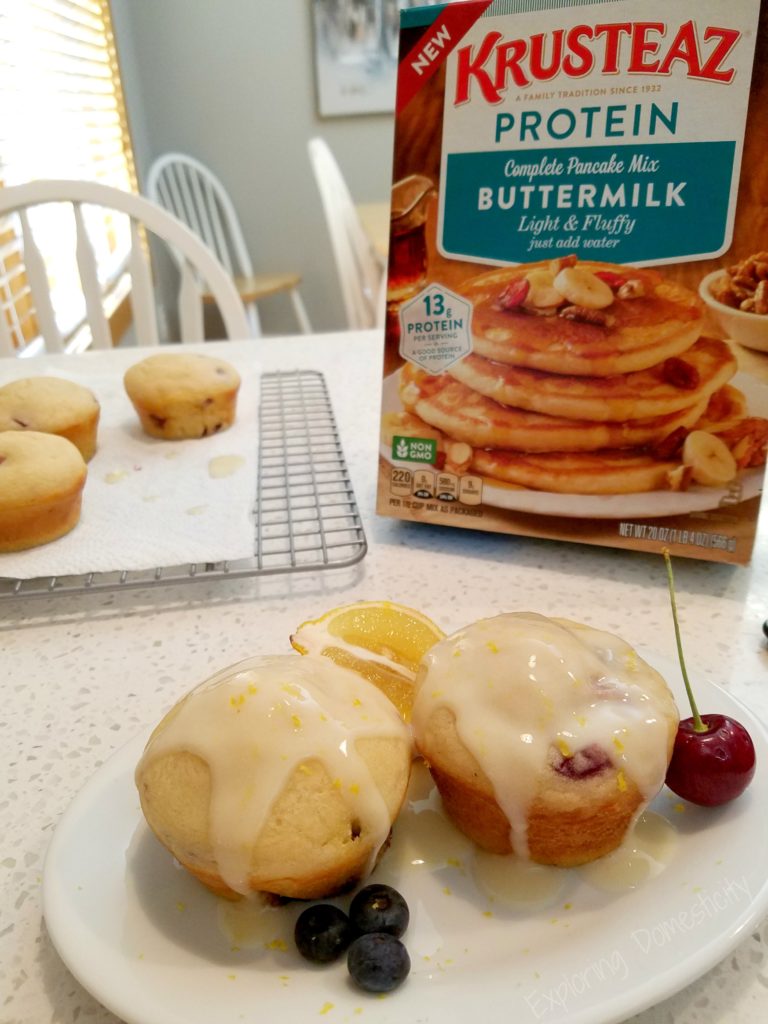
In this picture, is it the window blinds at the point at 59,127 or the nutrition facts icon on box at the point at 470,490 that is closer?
the nutrition facts icon on box at the point at 470,490

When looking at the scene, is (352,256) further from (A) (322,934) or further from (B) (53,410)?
(A) (322,934)

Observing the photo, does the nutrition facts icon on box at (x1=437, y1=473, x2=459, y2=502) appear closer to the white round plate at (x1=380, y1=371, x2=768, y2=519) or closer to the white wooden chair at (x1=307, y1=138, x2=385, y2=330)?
the white round plate at (x1=380, y1=371, x2=768, y2=519)

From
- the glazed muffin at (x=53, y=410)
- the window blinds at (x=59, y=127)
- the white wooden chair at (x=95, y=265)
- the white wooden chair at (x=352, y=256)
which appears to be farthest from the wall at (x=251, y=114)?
the glazed muffin at (x=53, y=410)

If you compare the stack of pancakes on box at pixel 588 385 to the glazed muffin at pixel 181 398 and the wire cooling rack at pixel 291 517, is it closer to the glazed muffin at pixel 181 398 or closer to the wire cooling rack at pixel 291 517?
the wire cooling rack at pixel 291 517

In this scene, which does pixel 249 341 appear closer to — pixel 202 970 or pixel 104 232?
pixel 202 970

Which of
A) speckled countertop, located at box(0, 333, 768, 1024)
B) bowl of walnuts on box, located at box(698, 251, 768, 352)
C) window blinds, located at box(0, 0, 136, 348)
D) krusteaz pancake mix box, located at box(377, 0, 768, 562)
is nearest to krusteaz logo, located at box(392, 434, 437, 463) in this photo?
krusteaz pancake mix box, located at box(377, 0, 768, 562)

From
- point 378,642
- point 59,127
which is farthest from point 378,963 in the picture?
point 59,127
